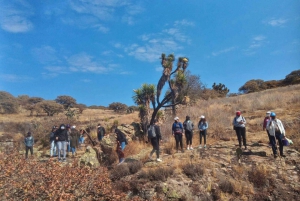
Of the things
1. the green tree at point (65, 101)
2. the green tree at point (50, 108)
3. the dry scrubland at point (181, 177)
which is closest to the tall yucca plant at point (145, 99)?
the dry scrubland at point (181, 177)

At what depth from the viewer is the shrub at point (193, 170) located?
30.6 feet

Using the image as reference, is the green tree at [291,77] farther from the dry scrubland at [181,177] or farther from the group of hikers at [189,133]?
the group of hikers at [189,133]

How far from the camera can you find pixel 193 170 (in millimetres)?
9414

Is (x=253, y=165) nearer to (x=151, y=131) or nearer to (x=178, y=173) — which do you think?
(x=178, y=173)

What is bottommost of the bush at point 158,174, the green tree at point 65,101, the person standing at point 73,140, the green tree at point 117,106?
the bush at point 158,174

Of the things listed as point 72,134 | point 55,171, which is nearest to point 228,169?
point 55,171

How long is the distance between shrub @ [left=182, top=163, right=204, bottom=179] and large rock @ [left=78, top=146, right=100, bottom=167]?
4435 mm

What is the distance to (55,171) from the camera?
6660 millimetres

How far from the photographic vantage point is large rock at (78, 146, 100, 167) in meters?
11.4

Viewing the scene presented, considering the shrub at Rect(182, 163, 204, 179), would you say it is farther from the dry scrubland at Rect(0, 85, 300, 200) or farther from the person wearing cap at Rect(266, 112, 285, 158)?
the person wearing cap at Rect(266, 112, 285, 158)

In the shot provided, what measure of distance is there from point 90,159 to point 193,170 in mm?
5190

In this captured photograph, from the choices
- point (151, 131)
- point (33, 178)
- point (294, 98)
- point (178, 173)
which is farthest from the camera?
point (294, 98)

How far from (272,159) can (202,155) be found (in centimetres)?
294

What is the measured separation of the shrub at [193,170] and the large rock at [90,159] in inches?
175
